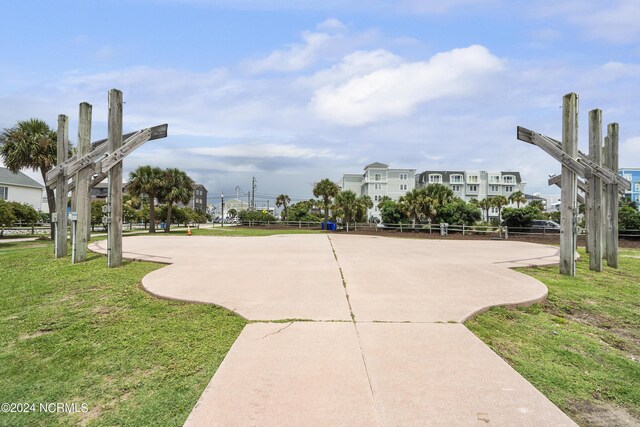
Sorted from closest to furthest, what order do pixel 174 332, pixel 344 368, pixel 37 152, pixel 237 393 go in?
1. pixel 237 393
2. pixel 344 368
3. pixel 174 332
4. pixel 37 152

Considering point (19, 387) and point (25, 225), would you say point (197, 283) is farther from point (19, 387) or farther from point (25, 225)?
point (25, 225)

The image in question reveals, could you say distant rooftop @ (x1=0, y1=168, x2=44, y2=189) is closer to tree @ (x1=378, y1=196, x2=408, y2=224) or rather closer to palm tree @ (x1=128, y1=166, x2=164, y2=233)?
palm tree @ (x1=128, y1=166, x2=164, y2=233)

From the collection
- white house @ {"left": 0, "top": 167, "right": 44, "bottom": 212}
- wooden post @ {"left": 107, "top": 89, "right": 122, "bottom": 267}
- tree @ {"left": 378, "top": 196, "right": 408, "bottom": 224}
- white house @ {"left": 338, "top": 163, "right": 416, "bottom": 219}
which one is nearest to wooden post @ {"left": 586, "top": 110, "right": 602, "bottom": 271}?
wooden post @ {"left": 107, "top": 89, "right": 122, "bottom": 267}

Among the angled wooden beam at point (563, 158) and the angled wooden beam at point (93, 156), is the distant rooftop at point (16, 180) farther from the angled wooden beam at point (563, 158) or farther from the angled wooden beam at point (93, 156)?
the angled wooden beam at point (563, 158)

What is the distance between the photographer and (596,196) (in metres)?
9.16

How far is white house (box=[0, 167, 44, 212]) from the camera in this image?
160 feet

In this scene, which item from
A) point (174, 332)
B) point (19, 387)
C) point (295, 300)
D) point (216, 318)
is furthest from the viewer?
point (295, 300)

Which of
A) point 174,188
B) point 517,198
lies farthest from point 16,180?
point 517,198

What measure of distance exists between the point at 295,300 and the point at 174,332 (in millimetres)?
1849

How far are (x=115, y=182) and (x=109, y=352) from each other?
640cm

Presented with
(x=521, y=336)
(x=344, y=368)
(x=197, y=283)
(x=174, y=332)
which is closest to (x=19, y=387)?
(x=174, y=332)

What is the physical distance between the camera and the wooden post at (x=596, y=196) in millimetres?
9172

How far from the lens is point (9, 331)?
13.7 ft

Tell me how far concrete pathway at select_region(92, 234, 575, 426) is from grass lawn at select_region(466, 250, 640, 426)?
25cm
